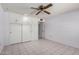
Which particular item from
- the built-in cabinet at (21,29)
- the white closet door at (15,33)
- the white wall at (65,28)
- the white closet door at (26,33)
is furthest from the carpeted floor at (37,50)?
the white closet door at (26,33)

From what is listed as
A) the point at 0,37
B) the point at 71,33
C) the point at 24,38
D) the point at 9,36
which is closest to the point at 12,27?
the point at 9,36

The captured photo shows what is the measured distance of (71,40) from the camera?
4.84 meters

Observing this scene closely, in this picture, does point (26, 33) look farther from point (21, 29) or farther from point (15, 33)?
point (15, 33)

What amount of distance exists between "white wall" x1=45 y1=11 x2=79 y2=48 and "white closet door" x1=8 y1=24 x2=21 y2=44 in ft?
9.38

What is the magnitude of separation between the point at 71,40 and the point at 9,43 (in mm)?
3917

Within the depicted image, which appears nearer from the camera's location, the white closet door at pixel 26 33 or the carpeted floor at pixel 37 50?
the carpeted floor at pixel 37 50

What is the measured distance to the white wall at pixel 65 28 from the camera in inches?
179

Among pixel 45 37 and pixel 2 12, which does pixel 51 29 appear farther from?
pixel 2 12

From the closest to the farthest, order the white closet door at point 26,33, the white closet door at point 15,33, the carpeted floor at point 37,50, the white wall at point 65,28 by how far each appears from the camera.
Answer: the carpeted floor at point 37,50, the white wall at point 65,28, the white closet door at point 15,33, the white closet door at point 26,33

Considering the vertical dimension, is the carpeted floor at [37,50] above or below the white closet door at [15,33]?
below

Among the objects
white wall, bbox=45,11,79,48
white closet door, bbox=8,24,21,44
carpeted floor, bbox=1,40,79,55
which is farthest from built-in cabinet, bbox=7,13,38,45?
white wall, bbox=45,11,79,48

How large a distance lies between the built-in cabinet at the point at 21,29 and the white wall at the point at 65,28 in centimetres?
151

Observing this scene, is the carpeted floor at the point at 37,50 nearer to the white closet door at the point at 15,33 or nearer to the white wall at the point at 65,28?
the white wall at the point at 65,28

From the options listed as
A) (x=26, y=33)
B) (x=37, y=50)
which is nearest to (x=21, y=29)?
(x=26, y=33)
